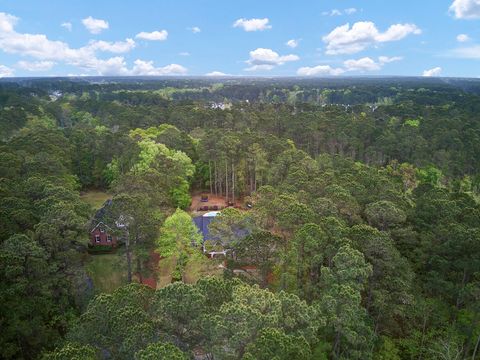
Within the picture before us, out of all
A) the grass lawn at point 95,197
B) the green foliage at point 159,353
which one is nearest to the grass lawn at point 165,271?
the grass lawn at point 95,197

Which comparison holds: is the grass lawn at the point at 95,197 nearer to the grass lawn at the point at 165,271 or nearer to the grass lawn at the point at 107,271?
the grass lawn at the point at 107,271

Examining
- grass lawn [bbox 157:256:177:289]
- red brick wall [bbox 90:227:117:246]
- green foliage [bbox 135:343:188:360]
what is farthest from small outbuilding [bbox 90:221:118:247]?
green foliage [bbox 135:343:188:360]

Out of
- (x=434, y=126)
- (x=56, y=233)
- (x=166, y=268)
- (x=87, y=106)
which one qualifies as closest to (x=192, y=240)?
(x=166, y=268)

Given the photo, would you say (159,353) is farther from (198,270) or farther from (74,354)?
(198,270)

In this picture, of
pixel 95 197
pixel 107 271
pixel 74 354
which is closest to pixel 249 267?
pixel 107 271

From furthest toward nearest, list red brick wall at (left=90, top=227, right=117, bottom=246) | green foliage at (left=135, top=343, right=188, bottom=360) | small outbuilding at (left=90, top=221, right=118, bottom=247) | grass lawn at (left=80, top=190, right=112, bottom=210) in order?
grass lawn at (left=80, top=190, right=112, bottom=210) < red brick wall at (left=90, top=227, right=117, bottom=246) < small outbuilding at (left=90, top=221, right=118, bottom=247) < green foliage at (left=135, top=343, right=188, bottom=360)

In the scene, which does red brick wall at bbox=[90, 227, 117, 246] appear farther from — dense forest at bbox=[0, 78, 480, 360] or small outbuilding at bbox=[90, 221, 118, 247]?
dense forest at bbox=[0, 78, 480, 360]
